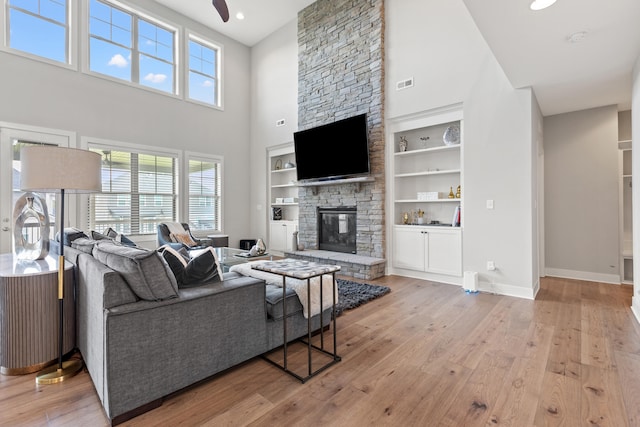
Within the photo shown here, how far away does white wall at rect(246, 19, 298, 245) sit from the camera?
6758 millimetres

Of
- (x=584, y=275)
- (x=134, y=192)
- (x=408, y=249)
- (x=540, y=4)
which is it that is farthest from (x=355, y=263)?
(x=134, y=192)

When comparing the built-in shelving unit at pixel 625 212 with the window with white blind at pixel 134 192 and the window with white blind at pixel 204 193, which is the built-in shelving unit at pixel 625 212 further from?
the window with white blind at pixel 134 192

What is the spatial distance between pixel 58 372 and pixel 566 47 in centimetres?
482

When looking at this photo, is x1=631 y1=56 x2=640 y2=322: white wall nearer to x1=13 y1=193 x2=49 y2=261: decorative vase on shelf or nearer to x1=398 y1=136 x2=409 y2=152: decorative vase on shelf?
x1=398 y1=136 x2=409 y2=152: decorative vase on shelf

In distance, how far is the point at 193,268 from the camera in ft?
6.67

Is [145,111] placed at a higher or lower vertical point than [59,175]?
higher

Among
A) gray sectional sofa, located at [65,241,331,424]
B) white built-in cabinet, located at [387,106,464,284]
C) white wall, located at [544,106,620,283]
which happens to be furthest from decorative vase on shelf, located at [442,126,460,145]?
gray sectional sofa, located at [65,241,331,424]

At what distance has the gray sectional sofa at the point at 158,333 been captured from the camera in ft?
5.27

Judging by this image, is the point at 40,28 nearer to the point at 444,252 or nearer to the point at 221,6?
the point at 221,6

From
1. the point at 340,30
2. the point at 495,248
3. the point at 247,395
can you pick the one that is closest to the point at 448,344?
the point at 247,395

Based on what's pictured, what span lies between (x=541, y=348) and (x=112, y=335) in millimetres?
2955

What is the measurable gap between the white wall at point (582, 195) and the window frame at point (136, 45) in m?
6.84

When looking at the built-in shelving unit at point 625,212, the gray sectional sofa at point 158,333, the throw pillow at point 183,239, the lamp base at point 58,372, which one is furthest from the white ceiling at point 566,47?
the throw pillow at point 183,239

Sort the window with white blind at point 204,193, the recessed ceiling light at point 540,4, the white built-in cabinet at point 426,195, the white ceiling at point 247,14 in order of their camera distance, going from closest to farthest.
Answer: the recessed ceiling light at point 540,4 < the white built-in cabinet at point 426,195 < the white ceiling at point 247,14 < the window with white blind at point 204,193
